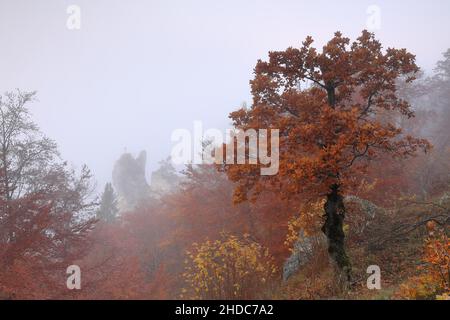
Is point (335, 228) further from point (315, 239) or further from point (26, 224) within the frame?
point (26, 224)

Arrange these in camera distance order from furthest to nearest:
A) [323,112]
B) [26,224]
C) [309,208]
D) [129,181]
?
[129,181] < [309,208] < [26,224] < [323,112]

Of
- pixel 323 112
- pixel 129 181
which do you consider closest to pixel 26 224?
pixel 323 112

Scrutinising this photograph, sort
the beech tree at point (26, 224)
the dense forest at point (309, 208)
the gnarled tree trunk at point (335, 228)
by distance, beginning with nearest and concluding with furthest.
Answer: the dense forest at point (309, 208) → the beech tree at point (26, 224) → the gnarled tree trunk at point (335, 228)

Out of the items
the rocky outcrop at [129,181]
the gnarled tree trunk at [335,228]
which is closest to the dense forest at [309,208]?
the gnarled tree trunk at [335,228]

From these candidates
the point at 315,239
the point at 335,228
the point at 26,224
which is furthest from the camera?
the point at 315,239

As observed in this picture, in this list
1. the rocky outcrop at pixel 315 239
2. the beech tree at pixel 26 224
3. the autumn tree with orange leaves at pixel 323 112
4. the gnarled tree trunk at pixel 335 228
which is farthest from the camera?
the rocky outcrop at pixel 315 239

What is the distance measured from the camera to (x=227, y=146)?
1100cm

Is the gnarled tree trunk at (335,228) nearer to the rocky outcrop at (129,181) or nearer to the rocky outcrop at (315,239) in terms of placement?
the rocky outcrop at (315,239)

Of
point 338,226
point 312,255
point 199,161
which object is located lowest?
point 312,255

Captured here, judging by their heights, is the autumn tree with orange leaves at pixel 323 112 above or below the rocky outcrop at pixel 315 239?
above

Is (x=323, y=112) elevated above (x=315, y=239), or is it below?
above

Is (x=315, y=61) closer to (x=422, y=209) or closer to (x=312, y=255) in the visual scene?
(x=312, y=255)
